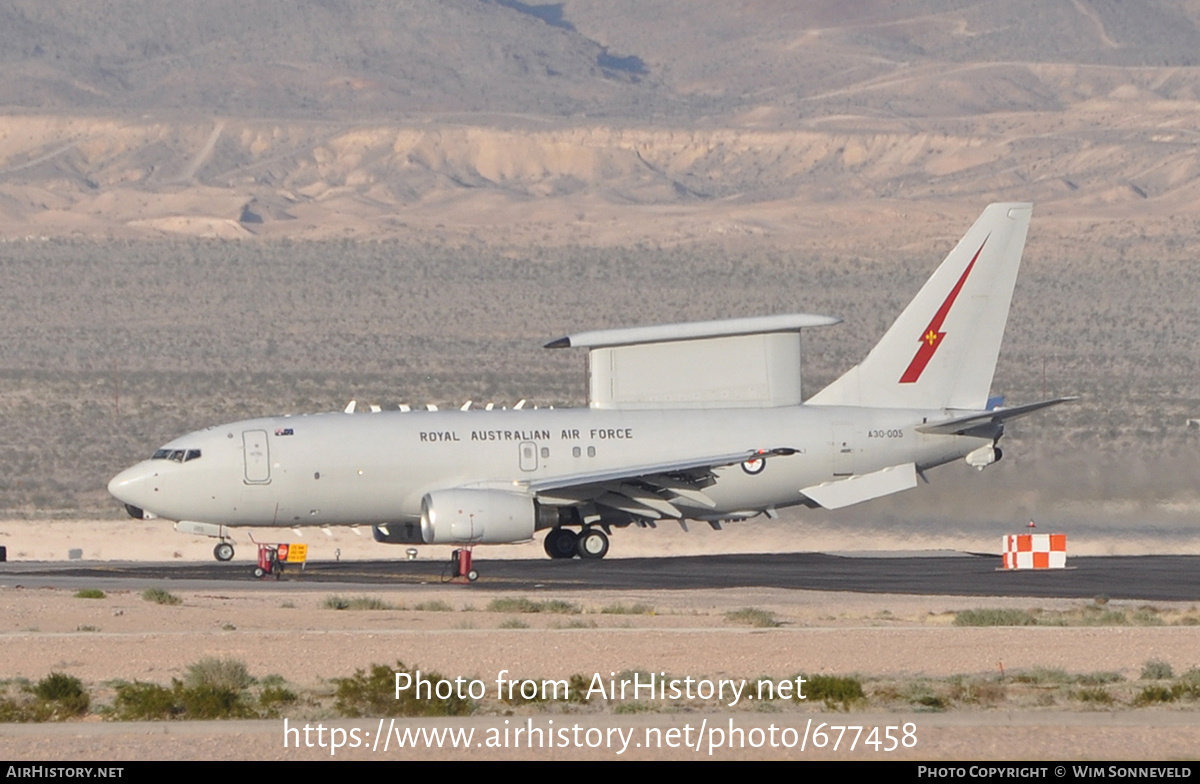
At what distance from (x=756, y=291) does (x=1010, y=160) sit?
5599 cm

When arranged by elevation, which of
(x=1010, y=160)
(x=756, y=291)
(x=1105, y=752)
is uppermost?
(x=1010, y=160)

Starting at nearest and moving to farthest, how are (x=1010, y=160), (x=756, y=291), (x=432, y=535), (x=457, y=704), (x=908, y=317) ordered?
(x=457, y=704)
(x=432, y=535)
(x=908, y=317)
(x=756, y=291)
(x=1010, y=160)

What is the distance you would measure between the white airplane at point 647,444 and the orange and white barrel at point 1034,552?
3.63m

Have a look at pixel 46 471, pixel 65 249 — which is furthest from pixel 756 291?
pixel 46 471

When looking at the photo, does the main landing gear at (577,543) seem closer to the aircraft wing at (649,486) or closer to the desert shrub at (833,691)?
the aircraft wing at (649,486)

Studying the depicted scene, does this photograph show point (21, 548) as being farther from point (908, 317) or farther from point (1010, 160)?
point (1010, 160)

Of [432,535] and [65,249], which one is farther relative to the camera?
[65,249]

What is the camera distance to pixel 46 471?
5878 cm

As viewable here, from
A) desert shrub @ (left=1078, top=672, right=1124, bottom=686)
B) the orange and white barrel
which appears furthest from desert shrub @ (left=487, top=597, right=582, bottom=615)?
the orange and white barrel

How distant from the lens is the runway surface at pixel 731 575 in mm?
32625

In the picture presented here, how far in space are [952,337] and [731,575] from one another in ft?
29.4

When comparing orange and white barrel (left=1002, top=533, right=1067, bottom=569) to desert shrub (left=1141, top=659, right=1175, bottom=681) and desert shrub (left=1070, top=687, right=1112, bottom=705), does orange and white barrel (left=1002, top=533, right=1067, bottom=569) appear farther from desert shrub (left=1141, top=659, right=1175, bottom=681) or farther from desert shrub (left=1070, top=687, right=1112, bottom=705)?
desert shrub (left=1070, top=687, right=1112, bottom=705)

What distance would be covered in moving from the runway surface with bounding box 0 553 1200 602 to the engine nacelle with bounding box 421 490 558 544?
675 millimetres

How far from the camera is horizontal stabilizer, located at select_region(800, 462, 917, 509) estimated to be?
3956 cm
